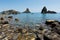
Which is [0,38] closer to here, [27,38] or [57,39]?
[27,38]

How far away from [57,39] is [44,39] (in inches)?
69.1

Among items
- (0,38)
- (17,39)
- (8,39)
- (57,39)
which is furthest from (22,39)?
(57,39)

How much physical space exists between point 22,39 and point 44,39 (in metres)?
3.00

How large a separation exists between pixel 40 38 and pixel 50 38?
1.32m

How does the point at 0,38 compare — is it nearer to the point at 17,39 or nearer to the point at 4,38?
the point at 4,38

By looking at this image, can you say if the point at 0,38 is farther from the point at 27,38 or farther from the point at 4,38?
the point at 27,38

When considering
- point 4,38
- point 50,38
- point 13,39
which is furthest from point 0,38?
point 50,38

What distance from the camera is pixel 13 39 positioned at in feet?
57.0

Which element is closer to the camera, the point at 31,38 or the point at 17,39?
the point at 17,39

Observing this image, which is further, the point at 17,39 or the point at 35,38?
the point at 35,38

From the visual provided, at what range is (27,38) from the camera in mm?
18016

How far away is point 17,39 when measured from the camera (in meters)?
16.9

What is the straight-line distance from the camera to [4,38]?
58.2ft

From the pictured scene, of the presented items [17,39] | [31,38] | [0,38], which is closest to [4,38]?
[0,38]
